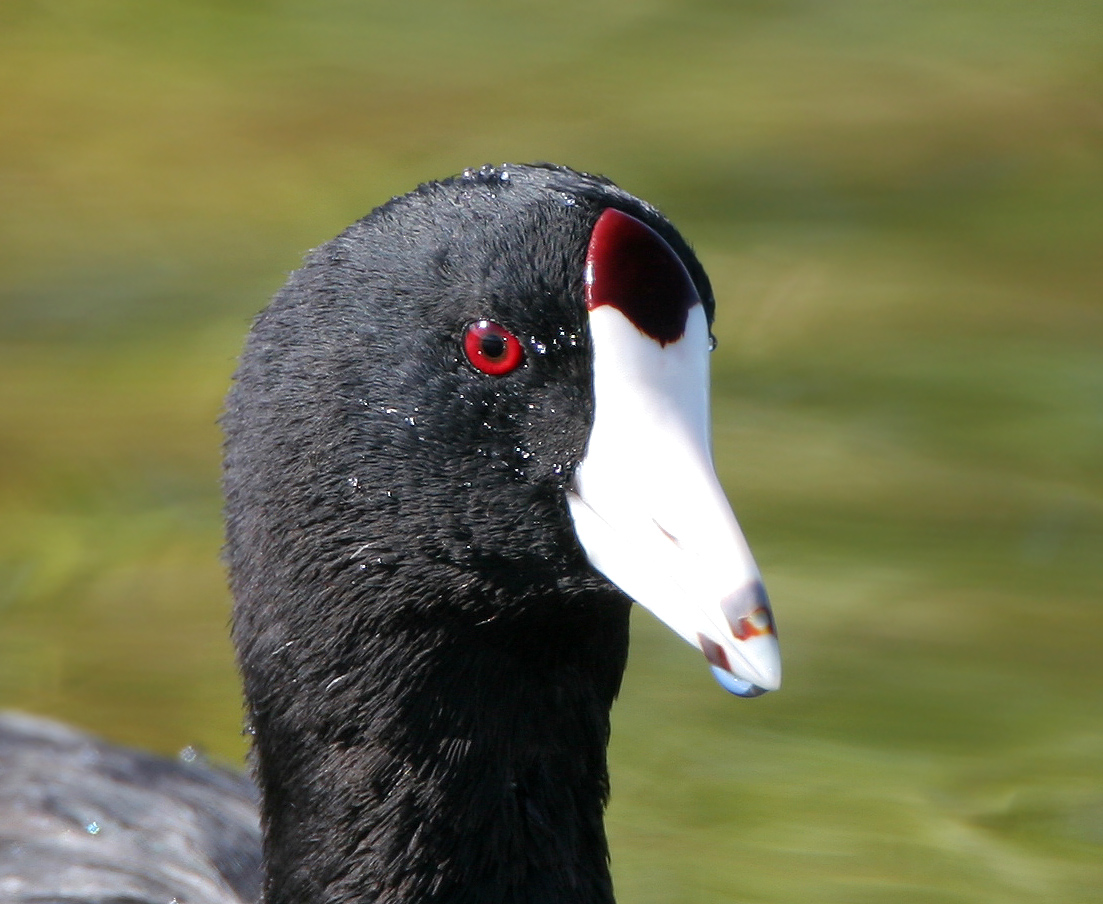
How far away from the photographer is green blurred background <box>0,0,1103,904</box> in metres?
3.69

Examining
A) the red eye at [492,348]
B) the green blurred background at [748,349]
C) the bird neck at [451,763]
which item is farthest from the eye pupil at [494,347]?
the green blurred background at [748,349]

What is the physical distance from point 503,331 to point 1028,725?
6.57 ft

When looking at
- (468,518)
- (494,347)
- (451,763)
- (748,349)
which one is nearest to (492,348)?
(494,347)

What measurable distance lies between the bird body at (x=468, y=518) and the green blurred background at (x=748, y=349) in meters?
1.09

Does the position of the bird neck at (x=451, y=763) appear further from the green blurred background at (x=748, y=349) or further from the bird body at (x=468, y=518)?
the green blurred background at (x=748, y=349)

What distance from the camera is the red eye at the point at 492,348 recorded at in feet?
7.23

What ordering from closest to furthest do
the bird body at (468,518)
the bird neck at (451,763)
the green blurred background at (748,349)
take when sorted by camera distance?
the bird body at (468,518) → the bird neck at (451,763) → the green blurred background at (748,349)

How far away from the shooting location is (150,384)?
4.93 meters

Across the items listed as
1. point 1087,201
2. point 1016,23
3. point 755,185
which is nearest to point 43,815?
point 755,185

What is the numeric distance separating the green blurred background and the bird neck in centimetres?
103

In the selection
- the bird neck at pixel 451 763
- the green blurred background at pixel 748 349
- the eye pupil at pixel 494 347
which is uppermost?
the green blurred background at pixel 748 349

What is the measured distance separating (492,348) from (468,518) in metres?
0.20

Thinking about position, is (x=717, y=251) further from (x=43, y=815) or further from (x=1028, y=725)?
(x=43, y=815)

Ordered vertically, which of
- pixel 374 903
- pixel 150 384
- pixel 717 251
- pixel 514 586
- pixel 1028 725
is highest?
pixel 717 251
